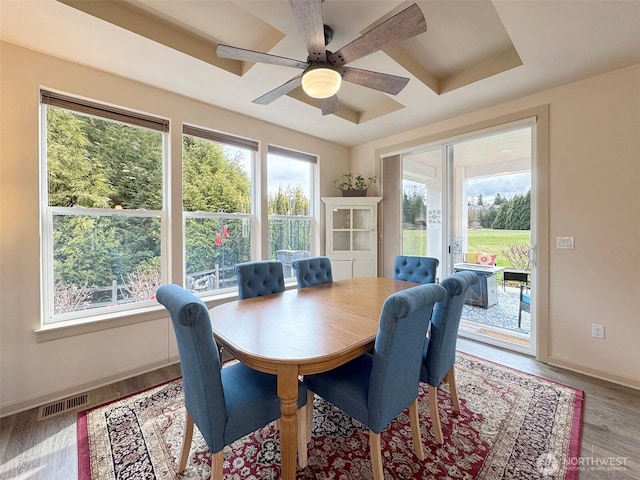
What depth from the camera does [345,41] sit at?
2.04 meters

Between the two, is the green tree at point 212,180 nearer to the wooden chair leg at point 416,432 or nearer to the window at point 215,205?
the window at point 215,205

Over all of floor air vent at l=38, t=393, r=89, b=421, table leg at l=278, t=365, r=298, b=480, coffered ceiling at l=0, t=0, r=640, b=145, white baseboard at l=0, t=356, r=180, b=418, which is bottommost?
floor air vent at l=38, t=393, r=89, b=421

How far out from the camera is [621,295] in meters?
2.31

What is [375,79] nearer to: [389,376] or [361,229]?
[389,376]

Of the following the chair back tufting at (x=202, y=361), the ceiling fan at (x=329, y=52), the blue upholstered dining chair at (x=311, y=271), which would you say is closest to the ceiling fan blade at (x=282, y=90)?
the ceiling fan at (x=329, y=52)

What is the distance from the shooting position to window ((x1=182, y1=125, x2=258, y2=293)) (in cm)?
291

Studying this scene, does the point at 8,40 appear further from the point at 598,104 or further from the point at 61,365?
the point at 598,104

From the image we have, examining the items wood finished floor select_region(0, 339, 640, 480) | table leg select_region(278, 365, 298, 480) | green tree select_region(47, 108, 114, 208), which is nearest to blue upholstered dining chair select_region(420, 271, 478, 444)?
wood finished floor select_region(0, 339, 640, 480)

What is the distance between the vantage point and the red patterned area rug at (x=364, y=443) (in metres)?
1.46

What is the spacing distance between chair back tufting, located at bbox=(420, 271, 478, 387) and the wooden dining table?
37cm

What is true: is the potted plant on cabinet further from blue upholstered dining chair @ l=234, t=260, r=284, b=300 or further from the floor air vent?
the floor air vent

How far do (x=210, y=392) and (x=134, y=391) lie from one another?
1.58 metres

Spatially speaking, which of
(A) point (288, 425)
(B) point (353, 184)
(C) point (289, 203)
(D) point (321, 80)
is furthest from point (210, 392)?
Answer: (B) point (353, 184)

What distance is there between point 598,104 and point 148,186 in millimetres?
4138
